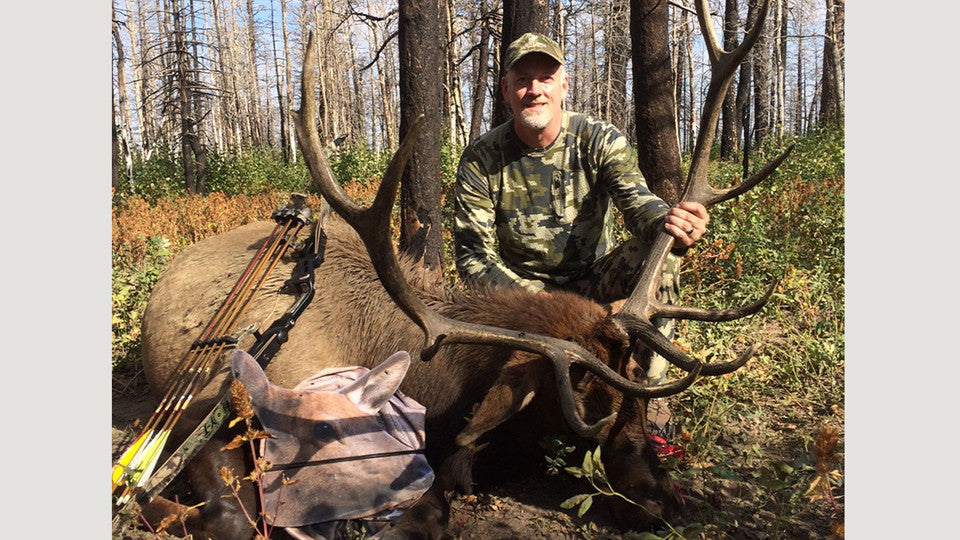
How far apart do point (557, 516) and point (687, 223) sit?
1551 mm

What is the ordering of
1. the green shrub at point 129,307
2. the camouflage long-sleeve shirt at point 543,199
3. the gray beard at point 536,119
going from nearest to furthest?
the gray beard at point 536,119 → the camouflage long-sleeve shirt at point 543,199 → the green shrub at point 129,307

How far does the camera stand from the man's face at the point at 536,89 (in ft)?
13.6

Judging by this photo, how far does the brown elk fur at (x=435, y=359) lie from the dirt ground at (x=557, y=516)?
19 cm

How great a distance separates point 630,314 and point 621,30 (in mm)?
30529

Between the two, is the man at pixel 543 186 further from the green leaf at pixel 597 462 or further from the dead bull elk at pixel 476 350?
the green leaf at pixel 597 462

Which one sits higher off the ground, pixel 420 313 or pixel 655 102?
pixel 655 102

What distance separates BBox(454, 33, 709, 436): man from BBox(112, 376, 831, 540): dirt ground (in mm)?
1192

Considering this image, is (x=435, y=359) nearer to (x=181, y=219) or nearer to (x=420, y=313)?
(x=420, y=313)

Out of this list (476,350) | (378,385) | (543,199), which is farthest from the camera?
(543,199)

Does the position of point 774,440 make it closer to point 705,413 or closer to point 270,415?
point 705,413

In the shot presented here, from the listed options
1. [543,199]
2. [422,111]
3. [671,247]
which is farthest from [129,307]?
[671,247]

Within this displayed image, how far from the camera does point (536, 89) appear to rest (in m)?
4.15

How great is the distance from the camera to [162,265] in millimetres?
6223

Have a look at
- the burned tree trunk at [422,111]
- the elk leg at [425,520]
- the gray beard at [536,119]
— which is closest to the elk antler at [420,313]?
the elk leg at [425,520]
